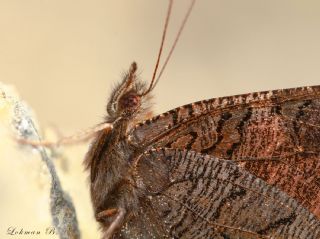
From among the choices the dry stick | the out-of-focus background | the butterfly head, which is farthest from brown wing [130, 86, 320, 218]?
the out-of-focus background

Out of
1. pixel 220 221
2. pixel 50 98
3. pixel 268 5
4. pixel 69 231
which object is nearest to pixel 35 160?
pixel 69 231

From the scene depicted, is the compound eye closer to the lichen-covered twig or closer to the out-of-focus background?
the lichen-covered twig

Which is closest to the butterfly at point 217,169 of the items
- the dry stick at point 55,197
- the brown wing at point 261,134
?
the brown wing at point 261,134

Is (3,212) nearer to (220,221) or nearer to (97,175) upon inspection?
(97,175)

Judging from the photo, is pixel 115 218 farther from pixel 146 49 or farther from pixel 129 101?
pixel 146 49

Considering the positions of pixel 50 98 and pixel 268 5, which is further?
pixel 268 5

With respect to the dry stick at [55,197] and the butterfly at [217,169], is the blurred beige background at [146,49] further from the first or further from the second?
the butterfly at [217,169]

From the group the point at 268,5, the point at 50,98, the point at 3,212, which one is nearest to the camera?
the point at 3,212
